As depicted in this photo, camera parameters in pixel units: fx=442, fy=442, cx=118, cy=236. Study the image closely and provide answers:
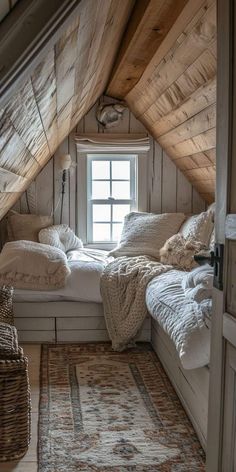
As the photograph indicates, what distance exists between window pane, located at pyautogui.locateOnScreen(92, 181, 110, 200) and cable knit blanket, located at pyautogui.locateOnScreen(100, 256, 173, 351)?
4.34 feet

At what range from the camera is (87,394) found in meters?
2.60

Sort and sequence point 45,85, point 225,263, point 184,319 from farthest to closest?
point 184,319
point 45,85
point 225,263

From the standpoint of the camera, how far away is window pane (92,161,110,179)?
14.7 feet

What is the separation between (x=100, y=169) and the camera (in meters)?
4.49

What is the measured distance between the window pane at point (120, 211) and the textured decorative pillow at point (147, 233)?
0.33 m

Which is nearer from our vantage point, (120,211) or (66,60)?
(66,60)

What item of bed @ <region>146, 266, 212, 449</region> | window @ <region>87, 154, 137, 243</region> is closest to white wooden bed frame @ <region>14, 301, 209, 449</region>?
bed @ <region>146, 266, 212, 449</region>

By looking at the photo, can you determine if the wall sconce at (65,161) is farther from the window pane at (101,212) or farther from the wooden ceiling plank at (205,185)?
the wooden ceiling plank at (205,185)

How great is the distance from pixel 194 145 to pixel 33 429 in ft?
7.61

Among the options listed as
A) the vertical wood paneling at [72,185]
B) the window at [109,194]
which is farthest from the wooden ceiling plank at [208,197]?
the vertical wood paneling at [72,185]

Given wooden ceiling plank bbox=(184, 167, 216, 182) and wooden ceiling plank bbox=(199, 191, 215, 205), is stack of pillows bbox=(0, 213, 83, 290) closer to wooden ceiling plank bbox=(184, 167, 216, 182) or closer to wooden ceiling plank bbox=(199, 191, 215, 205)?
wooden ceiling plank bbox=(184, 167, 216, 182)

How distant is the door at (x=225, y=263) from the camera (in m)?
1.25

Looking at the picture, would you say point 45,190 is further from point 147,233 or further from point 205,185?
point 205,185

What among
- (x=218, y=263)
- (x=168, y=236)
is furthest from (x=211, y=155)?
(x=218, y=263)
